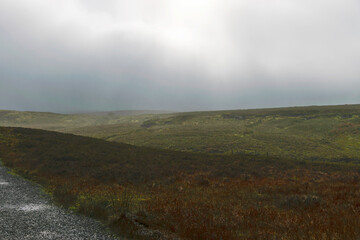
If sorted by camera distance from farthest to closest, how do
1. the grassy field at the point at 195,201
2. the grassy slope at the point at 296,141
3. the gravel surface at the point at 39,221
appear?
the grassy slope at the point at 296,141
the gravel surface at the point at 39,221
the grassy field at the point at 195,201

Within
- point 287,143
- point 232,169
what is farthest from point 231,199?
point 287,143

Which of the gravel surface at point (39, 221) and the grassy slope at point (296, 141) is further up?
the gravel surface at point (39, 221)

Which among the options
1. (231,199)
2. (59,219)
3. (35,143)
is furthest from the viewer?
(35,143)

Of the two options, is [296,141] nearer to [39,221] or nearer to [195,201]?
[195,201]

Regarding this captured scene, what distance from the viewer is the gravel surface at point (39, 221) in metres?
8.00

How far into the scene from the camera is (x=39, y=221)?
363 inches

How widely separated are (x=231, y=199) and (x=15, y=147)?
3153cm

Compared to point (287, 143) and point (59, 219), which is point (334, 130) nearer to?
point (287, 143)

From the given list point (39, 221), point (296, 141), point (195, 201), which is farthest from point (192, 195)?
point (296, 141)

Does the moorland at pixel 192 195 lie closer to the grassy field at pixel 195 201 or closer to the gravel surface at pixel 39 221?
the grassy field at pixel 195 201

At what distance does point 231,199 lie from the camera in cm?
1264

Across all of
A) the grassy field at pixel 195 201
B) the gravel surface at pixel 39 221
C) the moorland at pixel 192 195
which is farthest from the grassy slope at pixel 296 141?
the gravel surface at pixel 39 221

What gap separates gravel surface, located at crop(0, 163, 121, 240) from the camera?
8.00 meters

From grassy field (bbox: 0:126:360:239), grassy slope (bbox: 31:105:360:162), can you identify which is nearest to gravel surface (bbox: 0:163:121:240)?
grassy field (bbox: 0:126:360:239)
